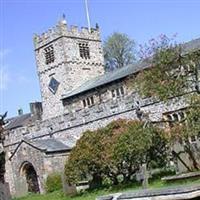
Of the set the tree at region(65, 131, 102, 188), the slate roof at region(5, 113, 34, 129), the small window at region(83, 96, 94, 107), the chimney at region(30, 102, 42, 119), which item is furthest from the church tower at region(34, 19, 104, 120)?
the tree at region(65, 131, 102, 188)

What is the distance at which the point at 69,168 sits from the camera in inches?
930

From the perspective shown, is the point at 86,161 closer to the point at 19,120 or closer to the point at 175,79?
the point at 175,79

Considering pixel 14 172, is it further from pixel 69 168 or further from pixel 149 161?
pixel 149 161

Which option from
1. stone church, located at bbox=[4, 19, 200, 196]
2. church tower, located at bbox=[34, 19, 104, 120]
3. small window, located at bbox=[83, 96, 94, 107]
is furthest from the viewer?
church tower, located at bbox=[34, 19, 104, 120]

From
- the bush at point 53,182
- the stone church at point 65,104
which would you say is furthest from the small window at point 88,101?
the bush at point 53,182

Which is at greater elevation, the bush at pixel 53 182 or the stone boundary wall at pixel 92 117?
the stone boundary wall at pixel 92 117

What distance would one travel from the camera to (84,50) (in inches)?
1916

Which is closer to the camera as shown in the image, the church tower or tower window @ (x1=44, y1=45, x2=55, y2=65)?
the church tower

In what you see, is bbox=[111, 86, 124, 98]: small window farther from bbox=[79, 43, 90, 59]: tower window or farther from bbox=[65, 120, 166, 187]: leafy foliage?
bbox=[65, 120, 166, 187]: leafy foliage

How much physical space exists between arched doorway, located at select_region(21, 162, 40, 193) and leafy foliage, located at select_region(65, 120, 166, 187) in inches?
457

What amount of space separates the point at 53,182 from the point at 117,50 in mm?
35249

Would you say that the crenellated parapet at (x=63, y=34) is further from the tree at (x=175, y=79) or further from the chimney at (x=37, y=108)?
the tree at (x=175, y=79)

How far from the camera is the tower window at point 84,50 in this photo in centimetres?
4825

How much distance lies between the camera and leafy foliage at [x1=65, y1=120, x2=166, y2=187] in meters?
21.5
